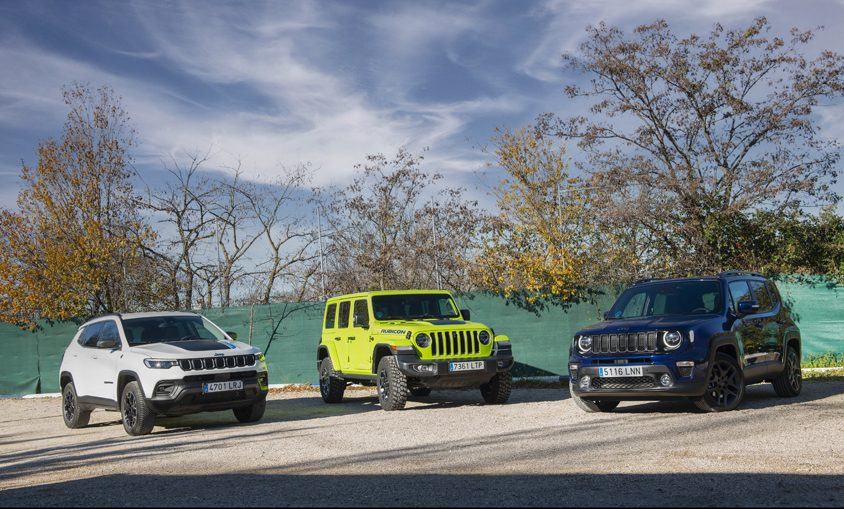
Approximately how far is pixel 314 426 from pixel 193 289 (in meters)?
11.3

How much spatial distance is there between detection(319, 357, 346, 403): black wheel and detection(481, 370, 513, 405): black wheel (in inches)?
112

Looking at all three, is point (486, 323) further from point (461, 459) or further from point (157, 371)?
point (461, 459)

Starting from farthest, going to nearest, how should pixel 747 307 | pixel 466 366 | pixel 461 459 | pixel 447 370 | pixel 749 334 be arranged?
pixel 466 366 → pixel 447 370 → pixel 749 334 → pixel 747 307 → pixel 461 459

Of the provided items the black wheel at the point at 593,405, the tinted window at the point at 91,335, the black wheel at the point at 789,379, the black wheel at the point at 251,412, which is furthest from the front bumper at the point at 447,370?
the tinted window at the point at 91,335

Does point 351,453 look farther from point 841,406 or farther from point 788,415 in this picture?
point 841,406

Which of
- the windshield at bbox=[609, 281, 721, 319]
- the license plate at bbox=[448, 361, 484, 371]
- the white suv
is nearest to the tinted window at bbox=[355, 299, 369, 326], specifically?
the license plate at bbox=[448, 361, 484, 371]

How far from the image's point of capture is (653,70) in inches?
657

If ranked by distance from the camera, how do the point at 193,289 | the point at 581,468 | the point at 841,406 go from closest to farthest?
the point at 581,468
the point at 841,406
the point at 193,289

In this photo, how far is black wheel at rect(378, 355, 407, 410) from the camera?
10.6 m

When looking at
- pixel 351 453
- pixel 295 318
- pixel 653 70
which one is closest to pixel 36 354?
pixel 295 318

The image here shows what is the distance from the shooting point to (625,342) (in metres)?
8.82

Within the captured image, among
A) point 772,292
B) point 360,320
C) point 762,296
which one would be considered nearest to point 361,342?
point 360,320

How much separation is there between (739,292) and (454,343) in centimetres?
424

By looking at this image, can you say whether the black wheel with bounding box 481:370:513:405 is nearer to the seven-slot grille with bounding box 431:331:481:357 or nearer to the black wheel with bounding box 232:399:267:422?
the seven-slot grille with bounding box 431:331:481:357
